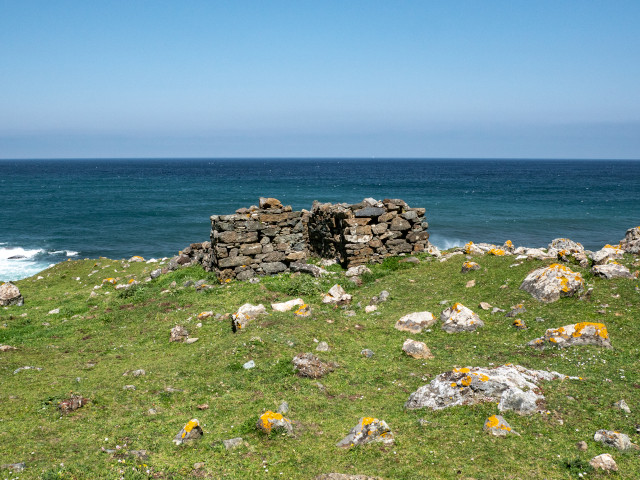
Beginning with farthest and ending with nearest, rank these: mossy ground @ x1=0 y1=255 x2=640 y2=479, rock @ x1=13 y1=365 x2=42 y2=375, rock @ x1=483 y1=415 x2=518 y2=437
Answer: rock @ x1=13 y1=365 x2=42 y2=375
rock @ x1=483 y1=415 x2=518 y2=437
mossy ground @ x1=0 y1=255 x2=640 y2=479

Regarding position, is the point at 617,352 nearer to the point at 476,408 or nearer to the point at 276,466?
the point at 476,408

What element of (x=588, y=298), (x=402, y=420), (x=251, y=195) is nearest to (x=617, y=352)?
(x=588, y=298)

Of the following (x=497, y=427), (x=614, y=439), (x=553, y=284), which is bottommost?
(x=497, y=427)

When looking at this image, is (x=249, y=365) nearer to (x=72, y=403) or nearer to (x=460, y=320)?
(x=72, y=403)

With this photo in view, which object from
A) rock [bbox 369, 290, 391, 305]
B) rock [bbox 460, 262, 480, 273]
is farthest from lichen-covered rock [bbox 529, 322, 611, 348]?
rock [bbox 460, 262, 480, 273]

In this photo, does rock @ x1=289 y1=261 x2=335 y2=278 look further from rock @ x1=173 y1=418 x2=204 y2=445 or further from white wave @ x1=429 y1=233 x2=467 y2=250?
white wave @ x1=429 y1=233 x2=467 y2=250

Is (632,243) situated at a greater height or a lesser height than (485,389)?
greater

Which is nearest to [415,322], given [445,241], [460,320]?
[460,320]

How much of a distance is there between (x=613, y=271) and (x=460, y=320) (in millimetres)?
5744

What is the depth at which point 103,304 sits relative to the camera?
1875cm

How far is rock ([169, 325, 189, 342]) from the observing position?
14016 mm

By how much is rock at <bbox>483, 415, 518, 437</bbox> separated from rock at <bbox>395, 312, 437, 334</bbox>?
5333 millimetres

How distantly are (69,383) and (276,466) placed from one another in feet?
22.0

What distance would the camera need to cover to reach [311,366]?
1070cm
